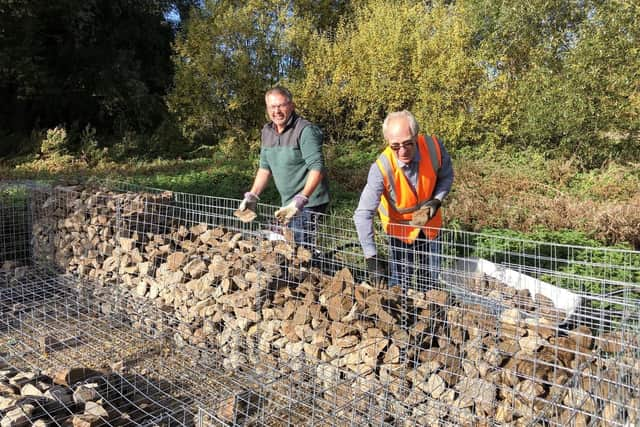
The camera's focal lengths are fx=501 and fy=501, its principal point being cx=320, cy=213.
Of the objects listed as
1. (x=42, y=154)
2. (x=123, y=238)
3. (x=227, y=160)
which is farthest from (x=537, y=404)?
(x=42, y=154)

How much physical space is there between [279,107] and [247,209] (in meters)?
0.76

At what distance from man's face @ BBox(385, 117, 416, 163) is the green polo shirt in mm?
742

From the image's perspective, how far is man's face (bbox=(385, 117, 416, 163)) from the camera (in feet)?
9.46

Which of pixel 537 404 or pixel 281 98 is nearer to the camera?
pixel 537 404

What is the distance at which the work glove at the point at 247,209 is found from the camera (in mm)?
3434

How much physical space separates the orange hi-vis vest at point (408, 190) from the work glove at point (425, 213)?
0.08 metres

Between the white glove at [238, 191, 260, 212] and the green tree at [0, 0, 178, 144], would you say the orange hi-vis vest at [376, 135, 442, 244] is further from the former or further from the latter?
the green tree at [0, 0, 178, 144]

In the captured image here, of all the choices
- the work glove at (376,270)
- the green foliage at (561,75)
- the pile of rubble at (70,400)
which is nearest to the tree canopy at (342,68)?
the green foliage at (561,75)

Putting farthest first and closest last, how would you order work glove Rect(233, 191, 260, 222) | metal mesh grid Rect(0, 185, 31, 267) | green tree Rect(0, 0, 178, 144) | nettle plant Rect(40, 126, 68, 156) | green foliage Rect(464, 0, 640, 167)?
green tree Rect(0, 0, 178, 144)
nettle plant Rect(40, 126, 68, 156)
green foliage Rect(464, 0, 640, 167)
metal mesh grid Rect(0, 185, 31, 267)
work glove Rect(233, 191, 260, 222)

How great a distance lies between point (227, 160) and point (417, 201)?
1095cm

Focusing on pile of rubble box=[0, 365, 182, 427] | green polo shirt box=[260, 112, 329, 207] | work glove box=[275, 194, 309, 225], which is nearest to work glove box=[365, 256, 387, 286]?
work glove box=[275, 194, 309, 225]

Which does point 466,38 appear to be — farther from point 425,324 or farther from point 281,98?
point 425,324

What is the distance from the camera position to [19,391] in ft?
9.14

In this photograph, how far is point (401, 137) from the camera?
2.89 m
